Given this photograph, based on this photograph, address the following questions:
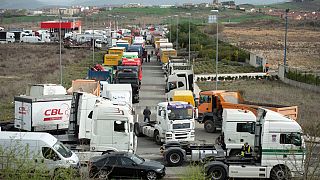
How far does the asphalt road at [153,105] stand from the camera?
2305 centimetres

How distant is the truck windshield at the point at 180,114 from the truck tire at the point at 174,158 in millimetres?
3905

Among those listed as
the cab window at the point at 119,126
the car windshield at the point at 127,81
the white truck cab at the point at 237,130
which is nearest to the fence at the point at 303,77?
the car windshield at the point at 127,81

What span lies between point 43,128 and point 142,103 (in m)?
14.0

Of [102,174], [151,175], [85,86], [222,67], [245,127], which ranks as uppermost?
[85,86]

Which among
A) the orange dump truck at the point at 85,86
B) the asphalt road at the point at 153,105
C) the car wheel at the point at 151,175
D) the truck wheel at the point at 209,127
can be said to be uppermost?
the orange dump truck at the point at 85,86

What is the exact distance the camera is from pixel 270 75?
174 feet

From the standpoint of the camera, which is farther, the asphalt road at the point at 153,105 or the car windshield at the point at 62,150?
the asphalt road at the point at 153,105

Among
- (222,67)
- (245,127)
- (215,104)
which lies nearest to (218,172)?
(245,127)

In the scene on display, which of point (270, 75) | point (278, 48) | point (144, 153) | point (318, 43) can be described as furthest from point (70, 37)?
point (144, 153)

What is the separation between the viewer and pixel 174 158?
21.4m

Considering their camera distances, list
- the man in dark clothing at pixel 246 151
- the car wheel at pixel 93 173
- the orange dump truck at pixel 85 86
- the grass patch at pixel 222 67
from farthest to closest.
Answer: the grass patch at pixel 222 67
the orange dump truck at pixel 85 86
the man in dark clothing at pixel 246 151
the car wheel at pixel 93 173

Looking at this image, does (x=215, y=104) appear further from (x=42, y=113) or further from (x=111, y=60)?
(x=111, y=60)

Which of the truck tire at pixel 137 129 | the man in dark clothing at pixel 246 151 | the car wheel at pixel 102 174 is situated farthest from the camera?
the truck tire at pixel 137 129

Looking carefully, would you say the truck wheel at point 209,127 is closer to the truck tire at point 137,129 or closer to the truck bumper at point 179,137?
Result: the truck tire at point 137,129
